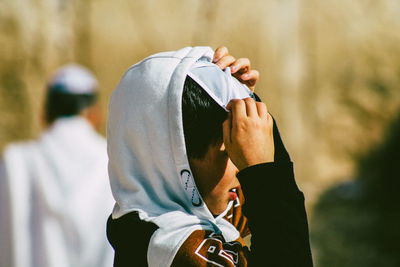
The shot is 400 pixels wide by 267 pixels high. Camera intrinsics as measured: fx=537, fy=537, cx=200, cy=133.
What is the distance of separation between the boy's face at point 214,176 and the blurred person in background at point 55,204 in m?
1.48

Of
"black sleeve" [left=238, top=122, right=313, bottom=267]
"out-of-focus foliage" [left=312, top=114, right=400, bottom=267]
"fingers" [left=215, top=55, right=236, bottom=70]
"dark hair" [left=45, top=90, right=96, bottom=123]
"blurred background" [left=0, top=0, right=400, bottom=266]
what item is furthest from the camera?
"blurred background" [left=0, top=0, right=400, bottom=266]

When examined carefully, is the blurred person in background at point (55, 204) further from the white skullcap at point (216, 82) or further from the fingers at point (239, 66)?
the white skullcap at point (216, 82)

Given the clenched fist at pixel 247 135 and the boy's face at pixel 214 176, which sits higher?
the clenched fist at pixel 247 135

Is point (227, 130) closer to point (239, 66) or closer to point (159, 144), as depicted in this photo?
point (159, 144)

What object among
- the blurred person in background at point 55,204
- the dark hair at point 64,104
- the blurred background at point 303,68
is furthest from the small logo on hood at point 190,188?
the blurred background at point 303,68

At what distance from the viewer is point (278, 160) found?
1.37m

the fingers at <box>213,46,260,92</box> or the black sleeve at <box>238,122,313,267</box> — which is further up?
the fingers at <box>213,46,260,92</box>

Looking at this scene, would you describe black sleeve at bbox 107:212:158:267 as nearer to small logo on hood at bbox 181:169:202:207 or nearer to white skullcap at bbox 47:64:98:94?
small logo on hood at bbox 181:169:202:207

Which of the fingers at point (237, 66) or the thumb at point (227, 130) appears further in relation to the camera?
the fingers at point (237, 66)

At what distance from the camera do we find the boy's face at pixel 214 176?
1.35 metres

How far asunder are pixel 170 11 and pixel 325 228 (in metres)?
2.75

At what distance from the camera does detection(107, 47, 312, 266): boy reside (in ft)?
4.02

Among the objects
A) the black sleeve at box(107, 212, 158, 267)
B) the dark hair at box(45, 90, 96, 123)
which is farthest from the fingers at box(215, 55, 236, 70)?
the dark hair at box(45, 90, 96, 123)

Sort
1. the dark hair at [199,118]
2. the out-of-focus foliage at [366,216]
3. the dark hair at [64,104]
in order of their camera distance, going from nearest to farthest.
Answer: the dark hair at [199,118]
the dark hair at [64,104]
the out-of-focus foliage at [366,216]
